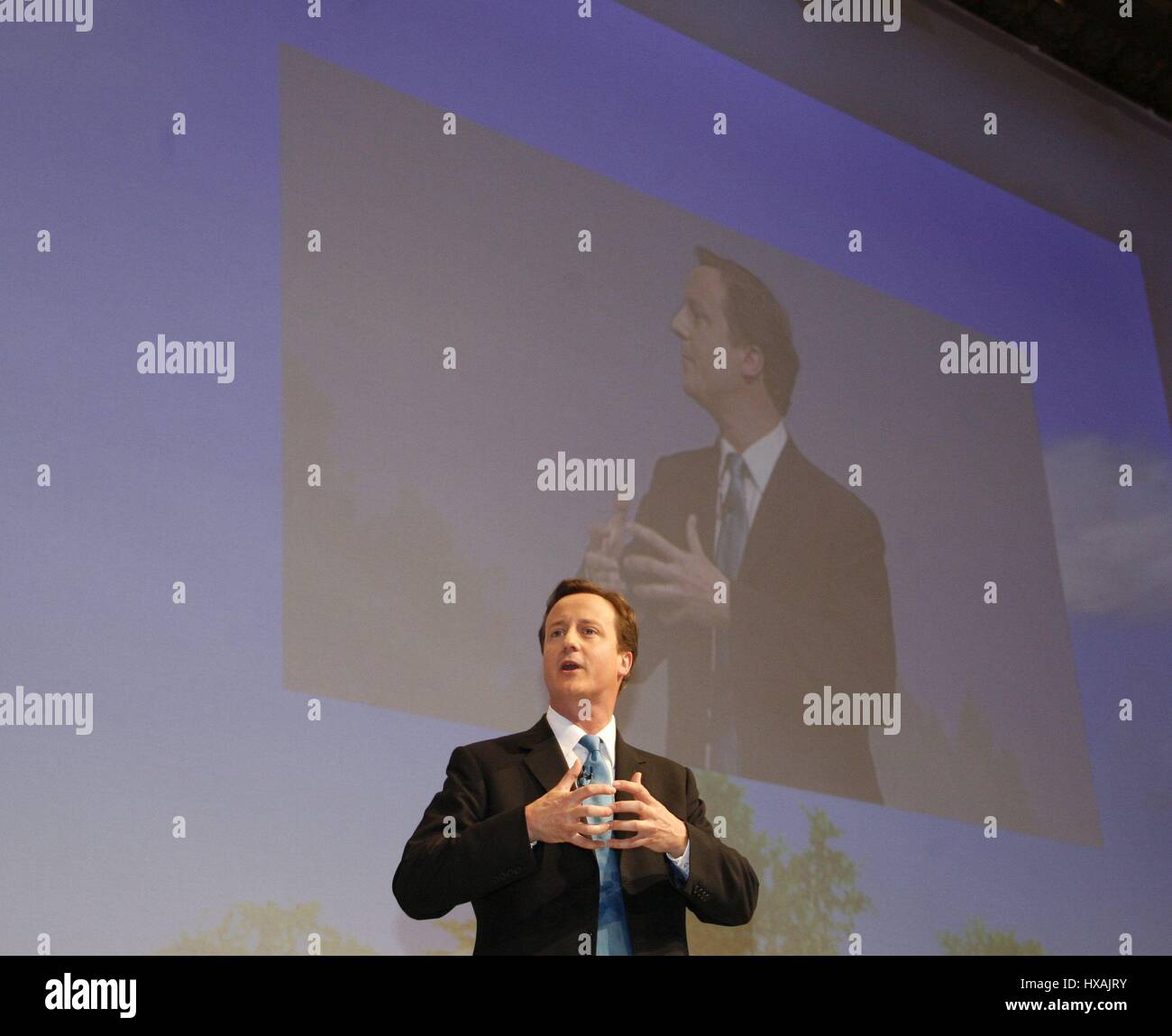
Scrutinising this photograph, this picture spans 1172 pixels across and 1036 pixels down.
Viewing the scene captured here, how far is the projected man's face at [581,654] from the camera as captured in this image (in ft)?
9.64

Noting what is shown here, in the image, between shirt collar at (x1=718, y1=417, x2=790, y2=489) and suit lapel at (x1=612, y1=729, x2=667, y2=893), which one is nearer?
suit lapel at (x1=612, y1=729, x2=667, y2=893)

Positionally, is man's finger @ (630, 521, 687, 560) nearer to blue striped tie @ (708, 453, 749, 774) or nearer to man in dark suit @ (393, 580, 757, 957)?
blue striped tie @ (708, 453, 749, 774)

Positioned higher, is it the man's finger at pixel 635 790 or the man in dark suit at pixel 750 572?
the man in dark suit at pixel 750 572

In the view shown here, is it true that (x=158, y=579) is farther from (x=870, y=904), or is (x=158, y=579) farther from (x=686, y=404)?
(x=870, y=904)

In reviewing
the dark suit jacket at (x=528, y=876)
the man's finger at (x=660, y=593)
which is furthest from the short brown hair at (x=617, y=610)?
the man's finger at (x=660, y=593)

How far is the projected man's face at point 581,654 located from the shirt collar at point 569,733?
0.02 m

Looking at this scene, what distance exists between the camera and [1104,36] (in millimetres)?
4660

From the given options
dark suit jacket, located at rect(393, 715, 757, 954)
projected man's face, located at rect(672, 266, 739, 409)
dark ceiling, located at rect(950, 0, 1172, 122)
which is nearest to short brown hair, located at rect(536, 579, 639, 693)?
dark suit jacket, located at rect(393, 715, 757, 954)

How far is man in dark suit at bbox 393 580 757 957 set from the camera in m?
2.65

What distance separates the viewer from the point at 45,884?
12.7 ft

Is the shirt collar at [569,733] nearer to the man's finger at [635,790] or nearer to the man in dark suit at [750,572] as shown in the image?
the man's finger at [635,790]

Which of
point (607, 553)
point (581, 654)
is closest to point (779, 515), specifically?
point (607, 553)

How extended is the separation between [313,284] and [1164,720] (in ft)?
10.1

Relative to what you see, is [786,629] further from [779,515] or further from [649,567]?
[649,567]
